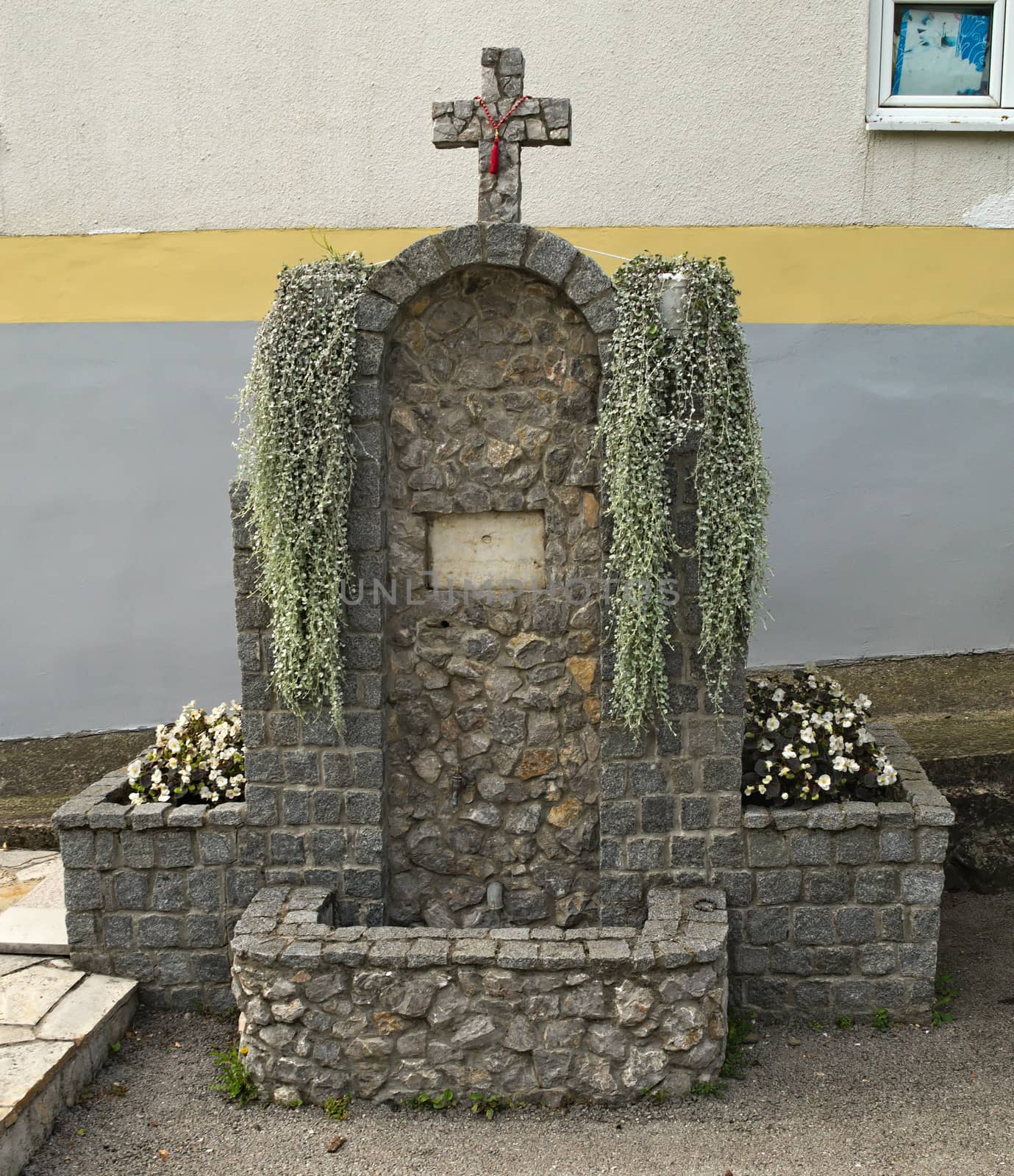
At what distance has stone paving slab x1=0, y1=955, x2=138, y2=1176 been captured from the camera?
330 centimetres

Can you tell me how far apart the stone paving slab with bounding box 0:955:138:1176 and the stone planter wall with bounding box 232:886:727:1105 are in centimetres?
62

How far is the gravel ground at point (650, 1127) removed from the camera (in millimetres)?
3309

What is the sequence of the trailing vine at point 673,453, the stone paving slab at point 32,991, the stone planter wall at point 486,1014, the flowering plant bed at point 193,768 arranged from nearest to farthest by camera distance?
the stone planter wall at point 486,1014
the trailing vine at point 673,453
the stone paving slab at point 32,991
the flowering plant bed at point 193,768

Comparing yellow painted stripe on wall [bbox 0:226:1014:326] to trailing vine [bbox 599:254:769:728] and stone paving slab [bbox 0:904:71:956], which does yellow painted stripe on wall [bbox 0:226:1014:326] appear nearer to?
trailing vine [bbox 599:254:769:728]

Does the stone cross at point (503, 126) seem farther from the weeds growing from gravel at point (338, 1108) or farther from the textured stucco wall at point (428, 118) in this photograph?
the weeds growing from gravel at point (338, 1108)

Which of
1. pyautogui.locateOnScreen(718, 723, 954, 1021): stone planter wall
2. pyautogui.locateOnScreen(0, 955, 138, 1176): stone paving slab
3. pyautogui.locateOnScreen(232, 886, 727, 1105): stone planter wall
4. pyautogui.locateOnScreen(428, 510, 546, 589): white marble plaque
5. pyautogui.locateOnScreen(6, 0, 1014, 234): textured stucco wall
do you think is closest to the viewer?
pyautogui.locateOnScreen(0, 955, 138, 1176): stone paving slab

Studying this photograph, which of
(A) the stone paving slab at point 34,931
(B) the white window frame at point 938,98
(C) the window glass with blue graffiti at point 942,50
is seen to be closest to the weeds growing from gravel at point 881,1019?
(A) the stone paving slab at point 34,931

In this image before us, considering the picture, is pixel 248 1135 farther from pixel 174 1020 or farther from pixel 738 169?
pixel 738 169

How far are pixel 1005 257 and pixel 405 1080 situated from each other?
192 inches

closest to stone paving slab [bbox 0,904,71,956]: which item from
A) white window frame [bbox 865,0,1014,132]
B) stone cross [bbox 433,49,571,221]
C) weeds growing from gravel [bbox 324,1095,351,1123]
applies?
weeds growing from gravel [bbox 324,1095,351,1123]

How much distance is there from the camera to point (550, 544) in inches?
157

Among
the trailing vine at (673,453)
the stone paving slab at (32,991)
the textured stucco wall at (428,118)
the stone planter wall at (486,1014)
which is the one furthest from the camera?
the textured stucco wall at (428,118)

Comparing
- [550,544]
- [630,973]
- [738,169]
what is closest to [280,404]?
[550,544]

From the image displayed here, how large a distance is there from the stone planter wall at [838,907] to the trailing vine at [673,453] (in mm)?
734
